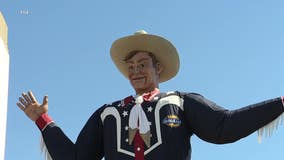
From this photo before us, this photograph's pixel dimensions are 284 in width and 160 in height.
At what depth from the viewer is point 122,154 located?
5105 mm

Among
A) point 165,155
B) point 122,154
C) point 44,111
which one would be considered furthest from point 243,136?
point 44,111

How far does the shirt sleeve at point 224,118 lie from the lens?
4.91 metres

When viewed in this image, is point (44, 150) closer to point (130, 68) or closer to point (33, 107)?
point (33, 107)

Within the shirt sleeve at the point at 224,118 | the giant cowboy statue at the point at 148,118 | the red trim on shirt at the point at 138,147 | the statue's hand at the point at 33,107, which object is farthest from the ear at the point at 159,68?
the statue's hand at the point at 33,107

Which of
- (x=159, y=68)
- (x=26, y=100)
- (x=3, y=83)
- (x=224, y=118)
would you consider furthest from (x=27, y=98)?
(x=224, y=118)

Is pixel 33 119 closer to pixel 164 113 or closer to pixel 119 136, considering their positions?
pixel 119 136

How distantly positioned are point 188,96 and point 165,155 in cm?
62

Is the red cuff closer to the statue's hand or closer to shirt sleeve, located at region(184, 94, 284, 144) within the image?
the statue's hand

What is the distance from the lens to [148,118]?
17.1 ft

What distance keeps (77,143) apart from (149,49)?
1071mm

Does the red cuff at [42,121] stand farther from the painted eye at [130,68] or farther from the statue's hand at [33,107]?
the painted eye at [130,68]

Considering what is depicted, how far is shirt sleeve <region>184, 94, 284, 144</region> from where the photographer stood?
16.1ft

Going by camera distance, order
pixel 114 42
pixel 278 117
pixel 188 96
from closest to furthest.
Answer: pixel 278 117
pixel 188 96
pixel 114 42

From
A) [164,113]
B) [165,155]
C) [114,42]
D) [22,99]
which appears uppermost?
[114,42]
